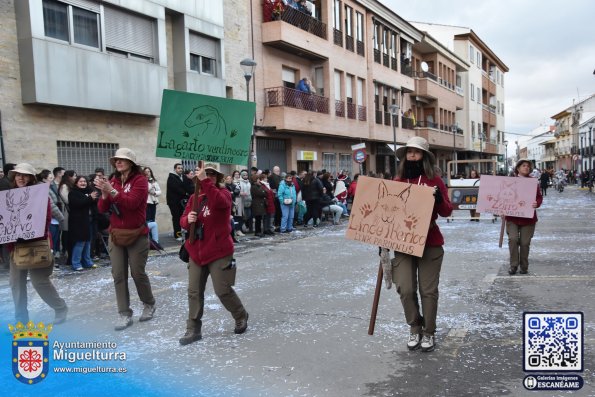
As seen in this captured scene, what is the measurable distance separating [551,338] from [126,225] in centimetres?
416

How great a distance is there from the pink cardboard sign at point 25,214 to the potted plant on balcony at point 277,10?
17.5m

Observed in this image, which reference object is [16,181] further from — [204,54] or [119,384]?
[204,54]

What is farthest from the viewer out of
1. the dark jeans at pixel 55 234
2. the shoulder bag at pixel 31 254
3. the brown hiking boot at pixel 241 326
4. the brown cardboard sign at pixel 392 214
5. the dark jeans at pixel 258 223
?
the dark jeans at pixel 258 223

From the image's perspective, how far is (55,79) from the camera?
42.0ft

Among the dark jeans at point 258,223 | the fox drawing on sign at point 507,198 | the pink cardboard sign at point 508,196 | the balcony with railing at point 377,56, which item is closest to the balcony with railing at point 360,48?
the balcony with railing at point 377,56

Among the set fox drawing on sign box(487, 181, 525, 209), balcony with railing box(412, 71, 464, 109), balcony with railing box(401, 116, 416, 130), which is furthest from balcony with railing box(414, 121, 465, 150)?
fox drawing on sign box(487, 181, 525, 209)

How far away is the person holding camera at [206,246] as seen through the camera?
530 centimetres

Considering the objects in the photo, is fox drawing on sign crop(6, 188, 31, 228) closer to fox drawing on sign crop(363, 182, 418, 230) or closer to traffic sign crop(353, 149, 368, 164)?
fox drawing on sign crop(363, 182, 418, 230)

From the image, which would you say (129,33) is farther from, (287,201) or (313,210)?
(313,210)

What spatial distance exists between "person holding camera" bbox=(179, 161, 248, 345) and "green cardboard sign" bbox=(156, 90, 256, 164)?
10.2 inches

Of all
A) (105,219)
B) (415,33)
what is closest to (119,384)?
(105,219)

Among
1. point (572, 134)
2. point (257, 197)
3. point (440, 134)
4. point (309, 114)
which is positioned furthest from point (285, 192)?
point (572, 134)

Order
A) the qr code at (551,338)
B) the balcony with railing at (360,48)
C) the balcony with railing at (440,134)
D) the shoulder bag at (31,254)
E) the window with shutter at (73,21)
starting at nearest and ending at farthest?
the qr code at (551,338) < the shoulder bag at (31,254) < the window with shutter at (73,21) < the balcony with railing at (360,48) < the balcony with railing at (440,134)

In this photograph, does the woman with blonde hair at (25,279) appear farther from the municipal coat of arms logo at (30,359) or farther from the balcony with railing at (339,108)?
the balcony with railing at (339,108)
